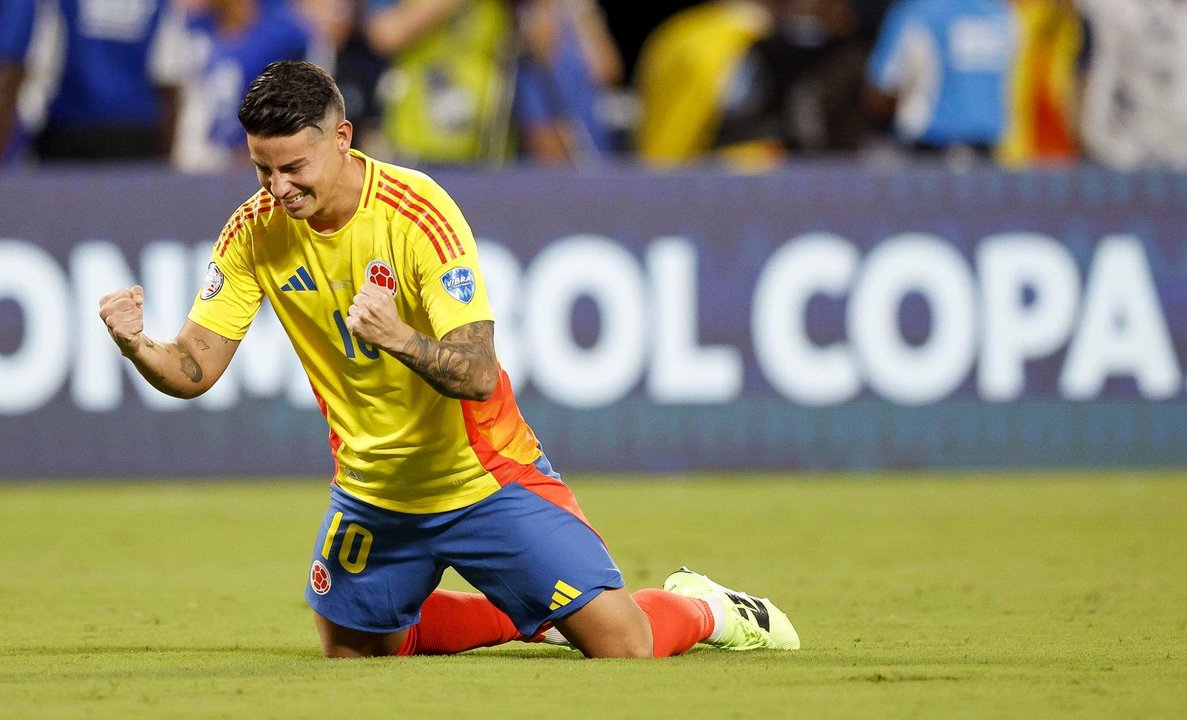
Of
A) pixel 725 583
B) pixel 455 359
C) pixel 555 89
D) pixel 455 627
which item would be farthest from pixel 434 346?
pixel 555 89

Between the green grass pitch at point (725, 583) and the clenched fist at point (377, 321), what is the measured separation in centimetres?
94

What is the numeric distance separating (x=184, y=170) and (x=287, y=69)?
593cm

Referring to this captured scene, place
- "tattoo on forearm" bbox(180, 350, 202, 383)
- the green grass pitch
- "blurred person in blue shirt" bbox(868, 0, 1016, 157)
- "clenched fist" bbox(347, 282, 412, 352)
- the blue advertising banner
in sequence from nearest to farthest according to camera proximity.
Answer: the green grass pitch → "clenched fist" bbox(347, 282, 412, 352) → "tattoo on forearm" bbox(180, 350, 202, 383) → the blue advertising banner → "blurred person in blue shirt" bbox(868, 0, 1016, 157)

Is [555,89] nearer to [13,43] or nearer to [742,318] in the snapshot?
[742,318]

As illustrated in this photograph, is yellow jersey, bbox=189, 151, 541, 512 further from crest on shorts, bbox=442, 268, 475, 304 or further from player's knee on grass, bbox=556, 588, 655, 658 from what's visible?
player's knee on grass, bbox=556, 588, 655, 658

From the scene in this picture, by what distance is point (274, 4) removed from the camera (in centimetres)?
1215

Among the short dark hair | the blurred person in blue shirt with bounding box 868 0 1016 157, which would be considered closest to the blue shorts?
the short dark hair

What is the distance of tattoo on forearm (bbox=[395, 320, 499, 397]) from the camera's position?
17.1 feet

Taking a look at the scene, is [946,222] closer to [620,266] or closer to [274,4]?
[620,266]

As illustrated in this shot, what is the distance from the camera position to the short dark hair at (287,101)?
5.36 meters

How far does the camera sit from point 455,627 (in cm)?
614

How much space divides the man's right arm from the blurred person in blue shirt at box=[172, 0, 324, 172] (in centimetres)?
619

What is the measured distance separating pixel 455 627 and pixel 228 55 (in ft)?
22.4

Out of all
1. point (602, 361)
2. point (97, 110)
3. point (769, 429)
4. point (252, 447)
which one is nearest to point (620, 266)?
point (602, 361)
